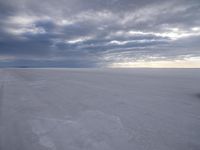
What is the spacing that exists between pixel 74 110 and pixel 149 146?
3.01m

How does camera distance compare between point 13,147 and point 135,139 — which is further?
point 135,139

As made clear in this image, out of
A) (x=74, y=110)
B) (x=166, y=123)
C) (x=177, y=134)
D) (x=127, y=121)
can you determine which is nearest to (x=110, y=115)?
(x=127, y=121)

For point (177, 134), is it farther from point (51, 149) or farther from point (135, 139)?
point (51, 149)

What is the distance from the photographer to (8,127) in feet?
11.5

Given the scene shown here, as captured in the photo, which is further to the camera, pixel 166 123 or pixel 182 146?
pixel 166 123

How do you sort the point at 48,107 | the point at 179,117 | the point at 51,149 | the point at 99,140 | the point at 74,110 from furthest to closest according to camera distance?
the point at 48,107 < the point at 74,110 < the point at 179,117 < the point at 99,140 < the point at 51,149

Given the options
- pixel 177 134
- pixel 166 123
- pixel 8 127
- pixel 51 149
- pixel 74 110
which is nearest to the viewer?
pixel 51 149

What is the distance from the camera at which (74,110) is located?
5027mm

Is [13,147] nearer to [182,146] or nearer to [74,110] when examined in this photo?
[74,110]

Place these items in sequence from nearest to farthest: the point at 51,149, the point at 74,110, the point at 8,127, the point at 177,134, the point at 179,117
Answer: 1. the point at 51,149
2. the point at 177,134
3. the point at 8,127
4. the point at 179,117
5. the point at 74,110

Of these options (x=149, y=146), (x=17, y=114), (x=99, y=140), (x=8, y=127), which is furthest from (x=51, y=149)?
(x=17, y=114)

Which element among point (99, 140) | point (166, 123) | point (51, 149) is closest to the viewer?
point (51, 149)

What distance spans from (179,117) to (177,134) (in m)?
1.30

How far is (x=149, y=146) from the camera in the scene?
9.14ft
